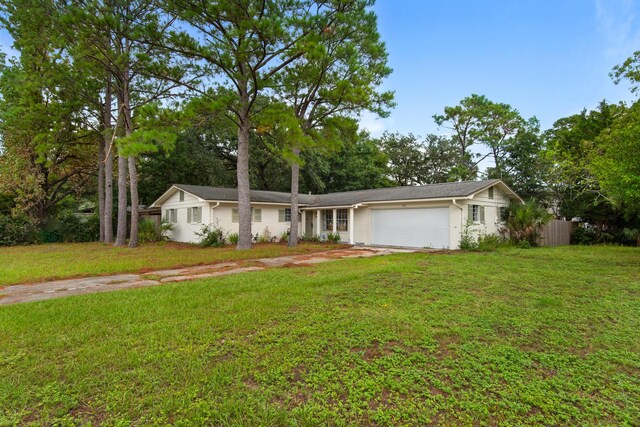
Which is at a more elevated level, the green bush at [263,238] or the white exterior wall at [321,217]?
the white exterior wall at [321,217]

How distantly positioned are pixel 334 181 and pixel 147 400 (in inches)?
1090

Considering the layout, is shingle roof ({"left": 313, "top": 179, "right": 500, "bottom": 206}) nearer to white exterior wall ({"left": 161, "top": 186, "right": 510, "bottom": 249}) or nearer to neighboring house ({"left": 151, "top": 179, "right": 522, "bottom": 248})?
neighboring house ({"left": 151, "top": 179, "right": 522, "bottom": 248})

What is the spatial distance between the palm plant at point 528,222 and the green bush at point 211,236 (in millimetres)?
14596

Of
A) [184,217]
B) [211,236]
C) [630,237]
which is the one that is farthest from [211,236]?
[630,237]

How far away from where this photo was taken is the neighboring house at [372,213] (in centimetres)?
1522

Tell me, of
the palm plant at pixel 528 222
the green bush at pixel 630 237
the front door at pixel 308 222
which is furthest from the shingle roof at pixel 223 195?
the green bush at pixel 630 237

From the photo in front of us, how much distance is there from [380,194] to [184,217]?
38.0 ft

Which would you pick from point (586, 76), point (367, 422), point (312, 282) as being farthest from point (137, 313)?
point (586, 76)

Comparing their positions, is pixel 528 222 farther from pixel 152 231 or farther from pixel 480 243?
pixel 152 231

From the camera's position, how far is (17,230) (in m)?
19.0

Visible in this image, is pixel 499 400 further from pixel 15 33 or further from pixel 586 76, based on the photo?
pixel 15 33

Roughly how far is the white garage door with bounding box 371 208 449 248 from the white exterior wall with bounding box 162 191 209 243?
934cm

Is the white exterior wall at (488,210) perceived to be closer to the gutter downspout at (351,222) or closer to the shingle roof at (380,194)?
the shingle roof at (380,194)

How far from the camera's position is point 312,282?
280 inches
